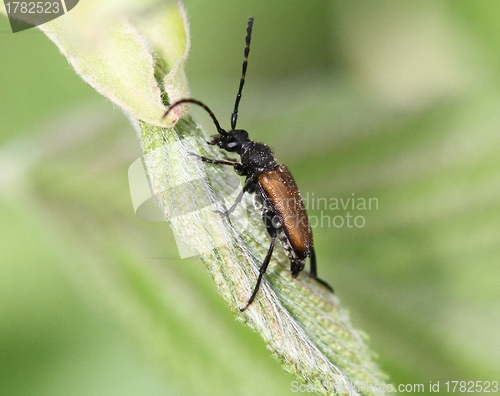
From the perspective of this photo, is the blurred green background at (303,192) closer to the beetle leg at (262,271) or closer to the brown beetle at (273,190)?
the brown beetle at (273,190)

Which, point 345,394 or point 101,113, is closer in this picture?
point 345,394

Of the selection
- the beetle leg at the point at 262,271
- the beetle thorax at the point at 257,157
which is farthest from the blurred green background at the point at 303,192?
the beetle leg at the point at 262,271

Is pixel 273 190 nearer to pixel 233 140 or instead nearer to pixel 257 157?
pixel 257 157

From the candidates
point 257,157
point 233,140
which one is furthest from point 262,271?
point 233,140

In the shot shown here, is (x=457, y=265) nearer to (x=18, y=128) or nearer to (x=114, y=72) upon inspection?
(x=114, y=72)

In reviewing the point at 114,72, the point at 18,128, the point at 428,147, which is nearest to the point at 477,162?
the point at 428,147

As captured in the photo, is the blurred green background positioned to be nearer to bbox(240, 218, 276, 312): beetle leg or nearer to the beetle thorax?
the beetle thorax
